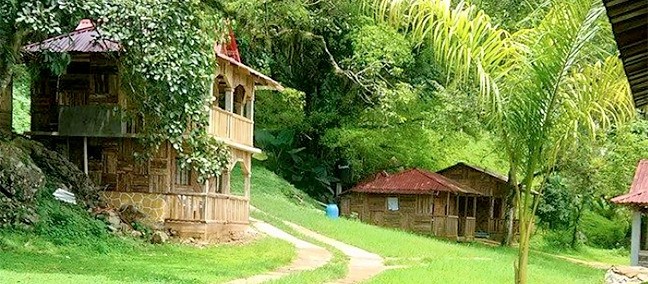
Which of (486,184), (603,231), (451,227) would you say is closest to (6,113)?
(451,227)

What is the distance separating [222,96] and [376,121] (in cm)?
1065

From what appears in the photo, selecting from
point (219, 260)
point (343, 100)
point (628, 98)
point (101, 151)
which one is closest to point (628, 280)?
point (219, 260)

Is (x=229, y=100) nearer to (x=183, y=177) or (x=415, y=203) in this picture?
(x=183, y=177)

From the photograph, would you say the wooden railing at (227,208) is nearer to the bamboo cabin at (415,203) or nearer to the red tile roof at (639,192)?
the red tile roof at (639,192)

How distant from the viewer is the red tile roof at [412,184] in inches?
1226

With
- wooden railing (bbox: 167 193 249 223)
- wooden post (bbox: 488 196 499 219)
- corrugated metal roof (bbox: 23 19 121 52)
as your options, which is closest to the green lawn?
wooden railing (bbox: 167 193 249 223)

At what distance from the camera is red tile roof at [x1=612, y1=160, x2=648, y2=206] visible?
21016mm

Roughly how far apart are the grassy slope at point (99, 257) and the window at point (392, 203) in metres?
14.6

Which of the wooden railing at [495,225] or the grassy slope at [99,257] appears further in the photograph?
the wooden railing at [495,225]

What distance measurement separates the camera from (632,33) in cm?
485

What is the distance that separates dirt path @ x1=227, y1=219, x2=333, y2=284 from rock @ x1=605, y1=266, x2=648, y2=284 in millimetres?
7214

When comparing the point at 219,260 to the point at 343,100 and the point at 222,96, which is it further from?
the point at 343,100

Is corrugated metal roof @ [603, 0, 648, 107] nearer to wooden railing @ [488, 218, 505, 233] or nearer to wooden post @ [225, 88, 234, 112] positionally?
wooden post @ [225, 88, 234, 112]

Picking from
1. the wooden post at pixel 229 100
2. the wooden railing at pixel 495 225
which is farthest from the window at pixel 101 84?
the wooden railing at pixel 495 225
